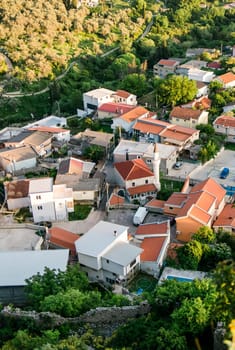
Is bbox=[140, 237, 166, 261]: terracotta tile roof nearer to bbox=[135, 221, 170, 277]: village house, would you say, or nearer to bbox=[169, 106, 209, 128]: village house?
bbox=[135, 221, 170, 277]: village house

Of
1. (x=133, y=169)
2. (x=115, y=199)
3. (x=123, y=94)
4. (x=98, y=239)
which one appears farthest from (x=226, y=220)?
(x=123, y=94)

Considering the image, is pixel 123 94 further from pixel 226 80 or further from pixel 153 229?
pixel 153 229

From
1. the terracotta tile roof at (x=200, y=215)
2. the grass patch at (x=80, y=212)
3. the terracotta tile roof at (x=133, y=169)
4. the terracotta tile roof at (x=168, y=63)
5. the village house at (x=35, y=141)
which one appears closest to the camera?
the terracotta tile roof at (x=200, y=215)

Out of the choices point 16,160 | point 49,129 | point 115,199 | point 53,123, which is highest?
point 49,129

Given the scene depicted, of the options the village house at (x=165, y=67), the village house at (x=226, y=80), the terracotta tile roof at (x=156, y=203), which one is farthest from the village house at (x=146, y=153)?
the village house at (x=165, y=67)

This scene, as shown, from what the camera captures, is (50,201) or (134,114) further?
(134,114)

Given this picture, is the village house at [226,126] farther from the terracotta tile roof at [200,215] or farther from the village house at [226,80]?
the terracotta tile roof at [200,215]

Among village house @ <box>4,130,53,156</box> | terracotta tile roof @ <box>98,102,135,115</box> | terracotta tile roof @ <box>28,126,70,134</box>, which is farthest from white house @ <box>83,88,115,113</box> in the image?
village house @ <box>4,130,53,156</box>
